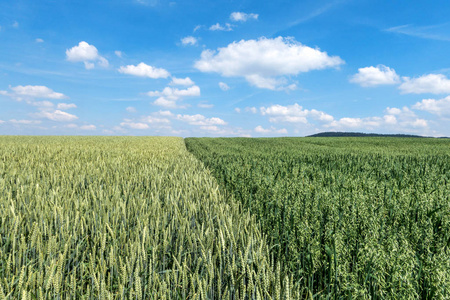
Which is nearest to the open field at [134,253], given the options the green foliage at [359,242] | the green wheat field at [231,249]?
the green wheat field at [231,249]

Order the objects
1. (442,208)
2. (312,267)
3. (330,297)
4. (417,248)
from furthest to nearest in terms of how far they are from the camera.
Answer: (442,208) < (417,248) < (312,267) < (330,297)

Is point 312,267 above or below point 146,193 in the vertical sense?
below

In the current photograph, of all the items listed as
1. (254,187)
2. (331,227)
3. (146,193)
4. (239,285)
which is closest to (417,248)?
(331,227)

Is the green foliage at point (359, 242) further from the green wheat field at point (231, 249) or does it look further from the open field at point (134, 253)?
the open field at point (134, 253)

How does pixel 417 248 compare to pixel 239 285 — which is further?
pixel 417 248

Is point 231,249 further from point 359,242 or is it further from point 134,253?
point 359,242

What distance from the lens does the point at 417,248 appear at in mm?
2352

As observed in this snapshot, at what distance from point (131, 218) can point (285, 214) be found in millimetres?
1611

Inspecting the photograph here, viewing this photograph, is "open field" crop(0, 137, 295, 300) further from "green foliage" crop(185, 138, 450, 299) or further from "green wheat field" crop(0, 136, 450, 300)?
"green foliage" crop(185, 138, 450, 299)

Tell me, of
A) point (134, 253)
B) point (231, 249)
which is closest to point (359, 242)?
point (231, 249)

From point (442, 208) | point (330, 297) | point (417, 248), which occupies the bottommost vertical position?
point (330, 297)

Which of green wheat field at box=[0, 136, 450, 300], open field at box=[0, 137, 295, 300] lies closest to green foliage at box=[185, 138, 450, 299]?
→ green wheat field at box=[0, 136, 450, 300]

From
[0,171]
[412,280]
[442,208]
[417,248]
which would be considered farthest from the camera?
[0,171]

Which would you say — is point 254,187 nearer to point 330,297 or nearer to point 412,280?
point 330,297
